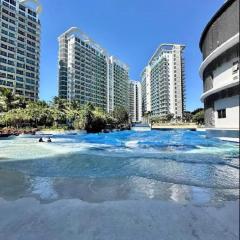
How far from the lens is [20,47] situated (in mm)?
72375

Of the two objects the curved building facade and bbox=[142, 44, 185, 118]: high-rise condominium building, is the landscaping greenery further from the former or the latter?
bbox=[142, 44, 185, 118]: high-rise condominium building

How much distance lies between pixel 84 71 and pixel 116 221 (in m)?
98.2

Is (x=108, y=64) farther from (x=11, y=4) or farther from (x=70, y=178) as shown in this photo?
(x=70, y=178)

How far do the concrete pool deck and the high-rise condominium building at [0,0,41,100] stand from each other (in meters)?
67.8

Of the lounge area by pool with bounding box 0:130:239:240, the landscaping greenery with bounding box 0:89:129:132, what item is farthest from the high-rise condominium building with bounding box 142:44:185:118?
the lounge area by pool with bounding box 0:130:239:240

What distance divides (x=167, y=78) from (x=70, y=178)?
357 feet

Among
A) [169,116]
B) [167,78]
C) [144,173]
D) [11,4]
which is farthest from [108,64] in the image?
[144,173]

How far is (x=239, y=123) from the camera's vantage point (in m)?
1.58

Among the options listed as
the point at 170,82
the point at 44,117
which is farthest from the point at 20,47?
the point at 170,82

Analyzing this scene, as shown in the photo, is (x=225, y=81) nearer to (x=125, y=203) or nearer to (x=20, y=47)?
(x=125, y=203)

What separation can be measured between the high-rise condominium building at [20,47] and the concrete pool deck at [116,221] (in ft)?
223

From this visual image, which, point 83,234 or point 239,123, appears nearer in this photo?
point 239,123

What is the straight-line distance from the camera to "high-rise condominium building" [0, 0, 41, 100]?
67.6 meters

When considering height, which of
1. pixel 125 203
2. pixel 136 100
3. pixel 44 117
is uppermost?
pixel 136 100
